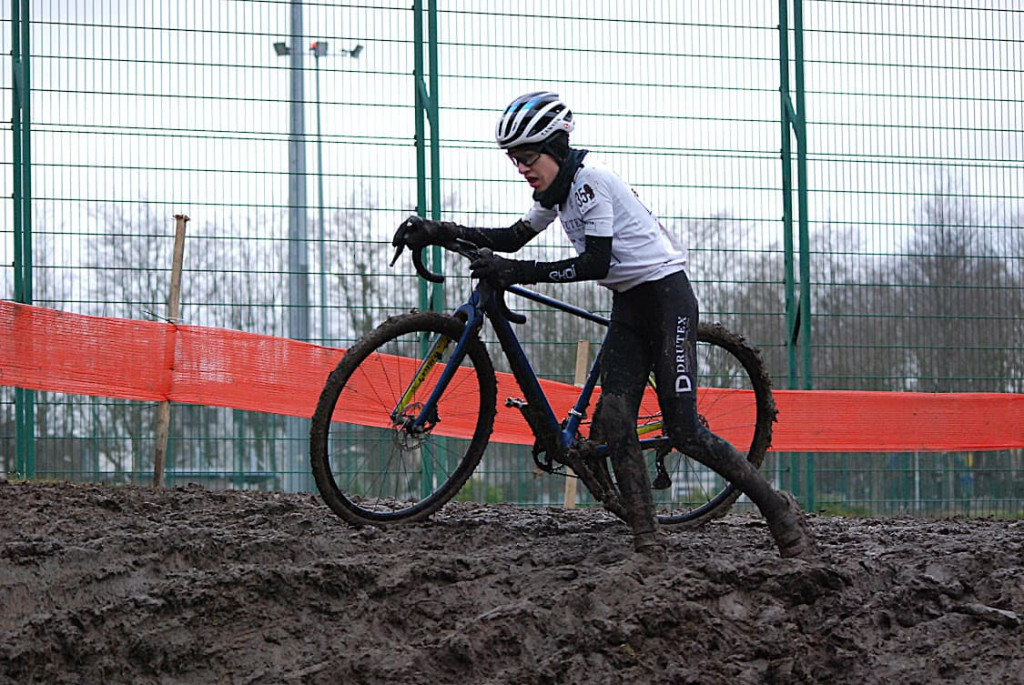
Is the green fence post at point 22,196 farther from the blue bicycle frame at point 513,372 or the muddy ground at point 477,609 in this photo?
the blue bicycle frame at point 513,372

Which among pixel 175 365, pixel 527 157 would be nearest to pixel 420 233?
pixel 527 157

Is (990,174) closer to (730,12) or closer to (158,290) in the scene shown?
(730,12)

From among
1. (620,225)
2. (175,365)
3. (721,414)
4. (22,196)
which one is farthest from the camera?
(22,196)

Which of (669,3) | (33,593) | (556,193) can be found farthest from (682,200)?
(33,593)

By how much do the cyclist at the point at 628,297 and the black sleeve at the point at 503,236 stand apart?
358 mm

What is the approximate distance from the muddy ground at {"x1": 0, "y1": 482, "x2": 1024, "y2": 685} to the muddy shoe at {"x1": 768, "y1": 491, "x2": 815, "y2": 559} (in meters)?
0.09

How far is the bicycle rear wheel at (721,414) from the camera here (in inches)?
223

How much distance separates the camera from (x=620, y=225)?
15.6 feet

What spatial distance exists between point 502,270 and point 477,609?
4.36ft

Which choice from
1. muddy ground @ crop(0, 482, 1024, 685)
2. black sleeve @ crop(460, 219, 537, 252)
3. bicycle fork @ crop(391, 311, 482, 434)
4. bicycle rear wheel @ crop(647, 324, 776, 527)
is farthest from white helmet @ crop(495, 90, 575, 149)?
muddy ground @ crop(0, 482, 1024, 685)

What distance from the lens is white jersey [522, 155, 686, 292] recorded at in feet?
15.3

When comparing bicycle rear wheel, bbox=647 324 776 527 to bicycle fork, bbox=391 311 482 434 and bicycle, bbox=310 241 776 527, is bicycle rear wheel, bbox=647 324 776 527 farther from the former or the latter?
bicycle fork, bbox=391 311 482 434

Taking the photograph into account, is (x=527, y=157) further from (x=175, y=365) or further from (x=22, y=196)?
(x=22, y=196)

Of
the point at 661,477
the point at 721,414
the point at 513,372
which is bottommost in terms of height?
the point at 661,477
